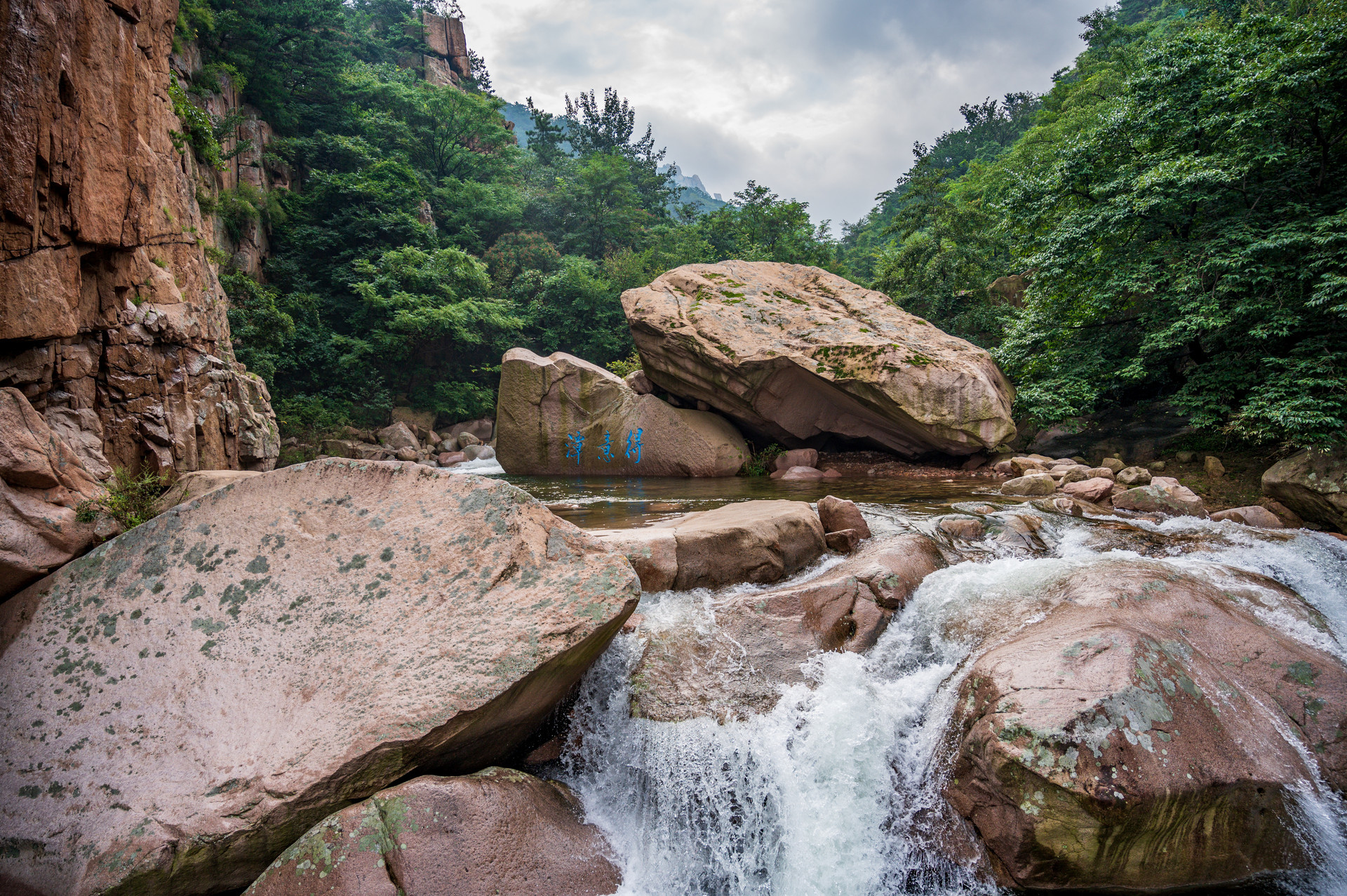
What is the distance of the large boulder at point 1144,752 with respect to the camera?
7.52ft

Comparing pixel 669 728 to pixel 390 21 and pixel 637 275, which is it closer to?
pixel 637 275

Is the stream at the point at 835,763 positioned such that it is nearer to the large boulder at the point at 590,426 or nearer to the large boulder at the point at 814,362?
the large boulder at the point at 814,362

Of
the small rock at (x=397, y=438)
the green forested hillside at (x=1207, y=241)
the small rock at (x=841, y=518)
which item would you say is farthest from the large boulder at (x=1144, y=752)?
the small rock at (x=397, y=438)

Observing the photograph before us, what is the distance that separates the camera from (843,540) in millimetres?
5254

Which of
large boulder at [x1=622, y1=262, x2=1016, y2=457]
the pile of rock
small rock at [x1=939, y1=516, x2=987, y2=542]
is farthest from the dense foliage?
small rock at [x1=939, y1=516, x2=987, y2=542]

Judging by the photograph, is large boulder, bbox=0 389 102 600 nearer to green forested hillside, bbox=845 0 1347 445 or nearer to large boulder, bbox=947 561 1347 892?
large boulder, bbox=947 561 1347 892

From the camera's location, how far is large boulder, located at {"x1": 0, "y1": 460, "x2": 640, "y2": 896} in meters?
2.13

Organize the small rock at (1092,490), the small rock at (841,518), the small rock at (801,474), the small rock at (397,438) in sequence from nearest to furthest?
the small rock at (841,518), the small rock at (1092,490), the small rock at (801,474), the small rock at (397,438)

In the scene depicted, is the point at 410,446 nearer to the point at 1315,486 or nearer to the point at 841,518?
the point at 841,518

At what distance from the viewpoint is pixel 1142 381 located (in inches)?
408

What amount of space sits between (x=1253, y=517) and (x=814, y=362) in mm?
6640

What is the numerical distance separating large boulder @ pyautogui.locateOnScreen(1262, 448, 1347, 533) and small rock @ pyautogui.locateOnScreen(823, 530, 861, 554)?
16.0ft

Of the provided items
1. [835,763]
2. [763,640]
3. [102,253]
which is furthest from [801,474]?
[102,253]

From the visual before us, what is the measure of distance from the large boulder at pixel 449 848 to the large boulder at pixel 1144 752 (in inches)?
70.1
